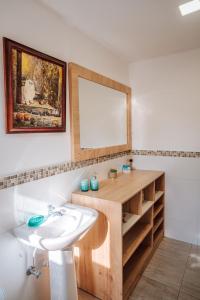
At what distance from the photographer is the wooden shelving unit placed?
1535 mm

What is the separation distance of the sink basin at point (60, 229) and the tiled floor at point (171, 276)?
29.6 inches

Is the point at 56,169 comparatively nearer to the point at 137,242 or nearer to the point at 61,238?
the point at 61,238

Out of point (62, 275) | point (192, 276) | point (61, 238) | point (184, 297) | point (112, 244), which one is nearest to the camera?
point (61, 238)

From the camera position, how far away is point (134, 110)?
2.67 m

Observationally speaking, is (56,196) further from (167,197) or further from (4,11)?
(167,197)

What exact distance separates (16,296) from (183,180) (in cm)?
197

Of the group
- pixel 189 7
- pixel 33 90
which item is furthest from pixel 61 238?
pixel 189 7

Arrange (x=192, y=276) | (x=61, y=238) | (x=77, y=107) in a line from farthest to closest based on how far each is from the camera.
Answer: (x=192, y=276)
(x=77, y=107)
(x=61, y=238)

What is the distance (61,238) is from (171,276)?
135 centimetres

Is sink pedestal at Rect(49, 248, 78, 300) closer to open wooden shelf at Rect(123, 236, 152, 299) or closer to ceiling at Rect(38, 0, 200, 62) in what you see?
open wooden shelf at Rect(123, 236, 152, 299)

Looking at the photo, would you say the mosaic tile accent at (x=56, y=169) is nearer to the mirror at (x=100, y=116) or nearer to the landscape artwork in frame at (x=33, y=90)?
the mirror at (x=100, y=116)

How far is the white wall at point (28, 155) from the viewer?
4.06 feet

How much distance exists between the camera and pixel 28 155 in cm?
138

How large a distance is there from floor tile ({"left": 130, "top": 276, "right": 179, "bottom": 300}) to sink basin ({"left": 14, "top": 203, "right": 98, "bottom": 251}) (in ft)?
2.88
